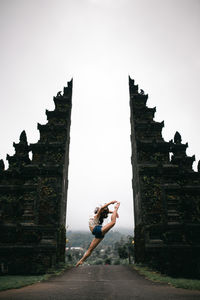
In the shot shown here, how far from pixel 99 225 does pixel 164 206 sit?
1290cm

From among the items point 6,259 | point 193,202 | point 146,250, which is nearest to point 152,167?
→ point 193,202

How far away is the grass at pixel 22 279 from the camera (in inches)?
351

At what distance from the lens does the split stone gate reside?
13.7 meters

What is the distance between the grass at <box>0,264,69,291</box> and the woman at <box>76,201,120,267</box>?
23.3 ft

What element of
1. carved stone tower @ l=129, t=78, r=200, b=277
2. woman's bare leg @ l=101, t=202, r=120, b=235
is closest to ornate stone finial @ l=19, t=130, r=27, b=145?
carved stone tower @ l=129, t=78, r=200, b=277

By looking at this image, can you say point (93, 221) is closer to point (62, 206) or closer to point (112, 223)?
point (112, 223)

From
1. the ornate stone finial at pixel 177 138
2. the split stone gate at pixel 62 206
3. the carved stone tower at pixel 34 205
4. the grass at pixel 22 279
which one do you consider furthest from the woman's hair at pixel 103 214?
the ornate stone finial at pixel 177 138

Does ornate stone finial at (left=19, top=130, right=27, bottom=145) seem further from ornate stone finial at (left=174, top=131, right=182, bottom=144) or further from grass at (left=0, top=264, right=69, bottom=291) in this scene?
ornate stone finial at (left=174, top=131, right=182, bottom=144)

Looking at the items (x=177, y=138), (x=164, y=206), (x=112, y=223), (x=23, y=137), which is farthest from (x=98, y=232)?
(x=177, y=138)

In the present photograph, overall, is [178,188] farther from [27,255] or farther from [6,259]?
[6,259]

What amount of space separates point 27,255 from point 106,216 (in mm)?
12811

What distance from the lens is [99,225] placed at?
3.72 meters

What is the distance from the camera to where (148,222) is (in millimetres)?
14867

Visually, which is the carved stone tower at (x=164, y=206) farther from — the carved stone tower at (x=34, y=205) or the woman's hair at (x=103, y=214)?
the woman's hair at (x=103, y=214)
